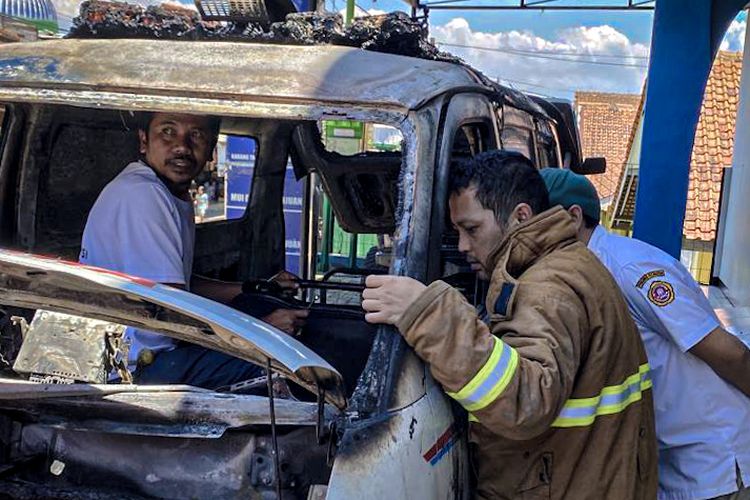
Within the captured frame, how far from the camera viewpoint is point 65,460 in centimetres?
223

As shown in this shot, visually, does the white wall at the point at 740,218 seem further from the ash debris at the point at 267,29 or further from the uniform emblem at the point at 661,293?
the uniform emblem at the point at 661,293

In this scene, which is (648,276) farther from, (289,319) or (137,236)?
(137,236)

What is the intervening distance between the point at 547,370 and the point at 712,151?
14.3 metres

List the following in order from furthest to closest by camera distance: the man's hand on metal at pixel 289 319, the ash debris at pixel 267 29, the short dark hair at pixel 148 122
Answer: the short dark hair at pixel 148 122
the man's hand on metal at pixel 289 319
the ash debris at pixel 267 29

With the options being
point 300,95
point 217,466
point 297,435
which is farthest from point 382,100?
point 217,466

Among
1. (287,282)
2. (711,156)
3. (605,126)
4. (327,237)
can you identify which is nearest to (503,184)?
(287,282)

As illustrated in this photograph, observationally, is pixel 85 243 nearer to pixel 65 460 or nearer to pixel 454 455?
pixel 65 460

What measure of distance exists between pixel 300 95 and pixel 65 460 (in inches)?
50.8

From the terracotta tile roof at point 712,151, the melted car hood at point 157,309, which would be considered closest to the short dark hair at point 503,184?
the melted car hood at point 157,309

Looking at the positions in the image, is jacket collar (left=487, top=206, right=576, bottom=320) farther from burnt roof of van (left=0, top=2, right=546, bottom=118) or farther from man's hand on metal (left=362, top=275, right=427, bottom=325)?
burnt roof of van (left=0, top=2, right=546, bottom=118)

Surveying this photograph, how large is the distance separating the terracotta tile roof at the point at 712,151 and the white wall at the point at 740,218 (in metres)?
1.64

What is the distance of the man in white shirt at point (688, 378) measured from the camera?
2219 millimetres

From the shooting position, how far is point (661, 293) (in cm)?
224

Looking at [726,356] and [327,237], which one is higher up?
[726,356]
